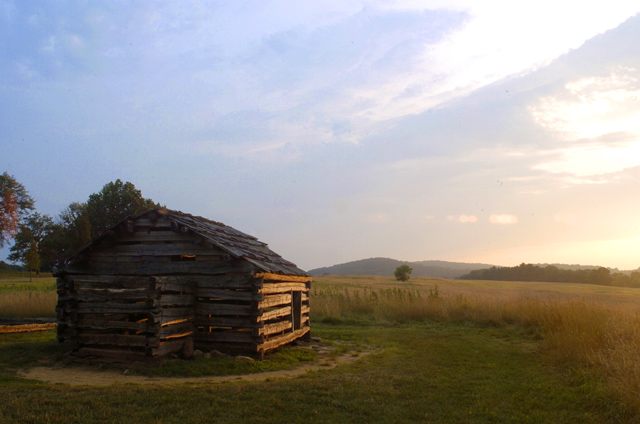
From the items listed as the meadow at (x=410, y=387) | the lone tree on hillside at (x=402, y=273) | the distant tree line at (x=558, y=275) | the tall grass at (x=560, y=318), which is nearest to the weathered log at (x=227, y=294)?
the meadow at (x=410, y=387)

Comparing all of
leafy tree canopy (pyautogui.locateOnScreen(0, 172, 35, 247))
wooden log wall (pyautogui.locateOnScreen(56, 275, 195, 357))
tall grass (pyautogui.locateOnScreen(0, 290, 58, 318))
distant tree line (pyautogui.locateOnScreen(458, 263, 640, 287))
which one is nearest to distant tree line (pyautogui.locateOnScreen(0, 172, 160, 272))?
leafy tree canopy (pyautogui.locateOnScreen(0, 172, 35, 247))

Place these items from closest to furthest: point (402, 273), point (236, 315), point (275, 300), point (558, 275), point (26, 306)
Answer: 1. point (236, 315)
2. point (275, 300)
3. point (26, 306)
4. point (402, 273)
5. point (558, 275)

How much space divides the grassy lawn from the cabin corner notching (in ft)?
5.96

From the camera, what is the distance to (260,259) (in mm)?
13211

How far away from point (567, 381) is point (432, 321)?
12.2 meters

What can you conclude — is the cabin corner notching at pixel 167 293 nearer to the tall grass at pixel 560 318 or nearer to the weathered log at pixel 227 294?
the weathered log at pixel 227 294

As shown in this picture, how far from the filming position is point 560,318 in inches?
619

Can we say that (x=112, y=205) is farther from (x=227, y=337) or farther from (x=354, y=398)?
(x=354, y=398)

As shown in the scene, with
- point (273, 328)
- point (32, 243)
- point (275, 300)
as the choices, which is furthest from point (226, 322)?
point (32, 243)

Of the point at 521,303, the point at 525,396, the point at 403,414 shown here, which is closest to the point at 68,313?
the point at 403,414

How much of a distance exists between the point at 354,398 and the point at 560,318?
11.4 metres

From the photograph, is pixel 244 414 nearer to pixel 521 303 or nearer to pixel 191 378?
pixel 191 378

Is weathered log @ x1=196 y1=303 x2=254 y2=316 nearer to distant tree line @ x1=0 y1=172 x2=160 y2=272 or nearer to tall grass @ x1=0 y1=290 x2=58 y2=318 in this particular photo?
tall grass @ x1=0 y1=290 x2=58 y2=318

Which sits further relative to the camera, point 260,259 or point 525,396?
point 260,259
